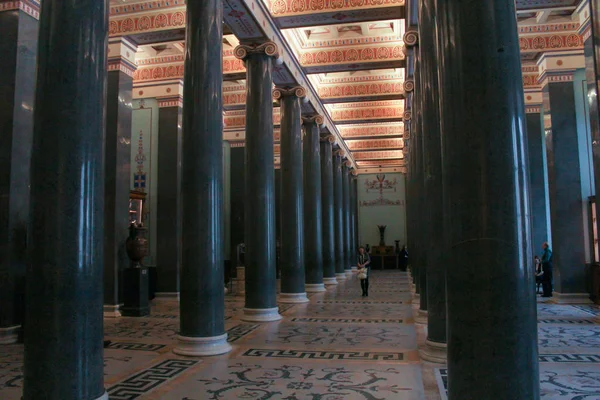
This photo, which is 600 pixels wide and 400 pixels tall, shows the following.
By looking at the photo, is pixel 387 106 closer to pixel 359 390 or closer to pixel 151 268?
pixel 151 268

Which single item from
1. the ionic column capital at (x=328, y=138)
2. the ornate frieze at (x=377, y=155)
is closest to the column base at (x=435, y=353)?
the ionic column capital at (x=328, y=138)

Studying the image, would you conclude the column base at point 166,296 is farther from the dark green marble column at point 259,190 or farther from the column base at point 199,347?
the column base at point 199,347

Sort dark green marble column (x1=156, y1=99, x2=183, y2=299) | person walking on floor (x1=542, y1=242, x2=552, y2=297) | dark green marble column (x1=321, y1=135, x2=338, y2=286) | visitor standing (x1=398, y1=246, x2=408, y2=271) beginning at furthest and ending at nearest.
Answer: visitor standing (x1=398, y1=246, x2=408, y2=271)
dark green marble column (x1=321, y1=135, x2=338, y2=286)
dark green marble column (x1=156, y1=99, x2=183, y2=299)
person walking on floor (x1=542, y1=242, x2=552, y2=297)

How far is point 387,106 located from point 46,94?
18552 millimetres

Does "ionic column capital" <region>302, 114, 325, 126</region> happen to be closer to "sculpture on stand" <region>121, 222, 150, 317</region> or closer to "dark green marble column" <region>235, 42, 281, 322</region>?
"dark green marble column" <region>235, 42, 281, 322</region>

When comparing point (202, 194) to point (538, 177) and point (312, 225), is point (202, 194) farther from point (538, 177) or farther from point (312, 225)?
point (538, 177)

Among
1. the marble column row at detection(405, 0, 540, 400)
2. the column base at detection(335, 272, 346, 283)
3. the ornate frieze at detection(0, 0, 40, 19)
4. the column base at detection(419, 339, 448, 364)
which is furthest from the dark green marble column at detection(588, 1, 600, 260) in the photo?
the column base at detection(335, 272, 346, 283)

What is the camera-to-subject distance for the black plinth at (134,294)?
36.8ft

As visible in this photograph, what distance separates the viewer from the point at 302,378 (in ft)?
19.0


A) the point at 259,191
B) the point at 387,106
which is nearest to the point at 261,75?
the point at 259,191

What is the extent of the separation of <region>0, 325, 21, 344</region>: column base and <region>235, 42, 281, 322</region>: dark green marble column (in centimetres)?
417

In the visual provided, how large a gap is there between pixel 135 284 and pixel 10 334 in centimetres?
323

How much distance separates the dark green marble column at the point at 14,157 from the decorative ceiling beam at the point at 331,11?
5.47 meters

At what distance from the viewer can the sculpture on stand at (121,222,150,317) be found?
11.2m
